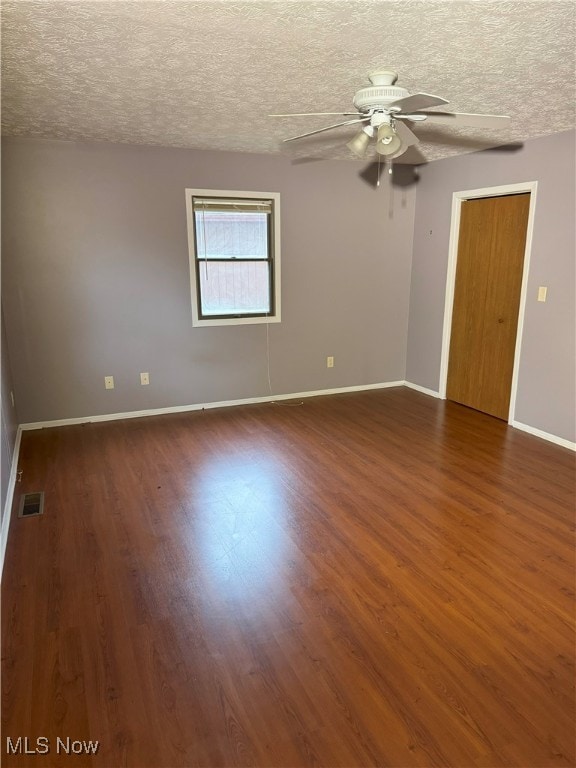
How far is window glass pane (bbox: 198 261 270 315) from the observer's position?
481 cm

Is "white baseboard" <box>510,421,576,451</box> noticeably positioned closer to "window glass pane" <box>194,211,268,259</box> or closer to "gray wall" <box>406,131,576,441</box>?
"gray wall" <box>406,131,576,441</box>

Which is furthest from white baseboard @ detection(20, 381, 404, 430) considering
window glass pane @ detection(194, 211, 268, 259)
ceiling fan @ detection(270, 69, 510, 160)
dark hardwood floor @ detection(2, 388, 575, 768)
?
ceiling fan @ detection(270, 69, 510, 160)

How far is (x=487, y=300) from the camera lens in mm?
4750

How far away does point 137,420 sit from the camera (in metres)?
4.72

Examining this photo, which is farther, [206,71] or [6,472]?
[6,472]

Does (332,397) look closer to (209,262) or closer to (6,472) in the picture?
(209,262)

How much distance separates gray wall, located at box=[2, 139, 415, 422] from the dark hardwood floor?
38.6 inches

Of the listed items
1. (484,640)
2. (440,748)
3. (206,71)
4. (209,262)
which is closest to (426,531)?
(484,640)

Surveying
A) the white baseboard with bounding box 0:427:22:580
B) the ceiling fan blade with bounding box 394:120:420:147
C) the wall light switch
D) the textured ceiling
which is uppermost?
the textured ceiling

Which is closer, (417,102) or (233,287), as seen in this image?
(417,102)

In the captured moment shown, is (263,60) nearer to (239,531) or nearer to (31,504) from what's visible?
(239,531)

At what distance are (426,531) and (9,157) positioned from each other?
4.23 m

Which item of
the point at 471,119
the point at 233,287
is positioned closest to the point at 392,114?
the point at 471,119

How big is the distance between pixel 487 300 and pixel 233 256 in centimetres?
252
